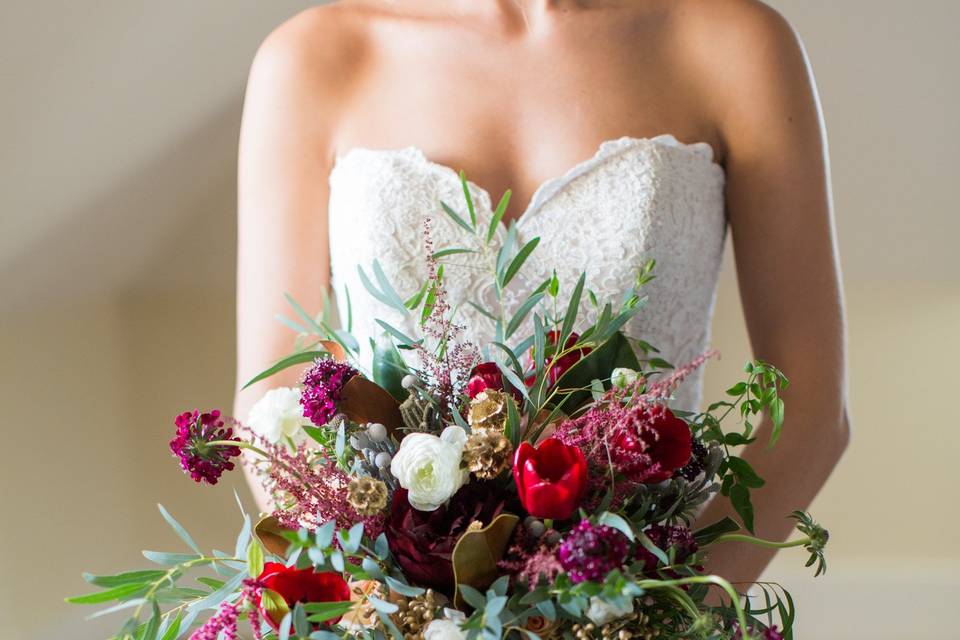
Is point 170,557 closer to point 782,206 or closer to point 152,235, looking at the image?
point 782,206

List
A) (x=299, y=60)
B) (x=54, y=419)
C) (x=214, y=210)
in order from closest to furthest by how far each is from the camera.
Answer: (x=299, y=60)
(x=54, y=419)
(x=214, y=210)

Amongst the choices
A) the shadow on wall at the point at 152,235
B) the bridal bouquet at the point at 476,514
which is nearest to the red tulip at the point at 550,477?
the bridal bouquet at the point at 476,514

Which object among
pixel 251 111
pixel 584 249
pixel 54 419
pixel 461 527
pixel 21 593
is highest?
pixel 251 111

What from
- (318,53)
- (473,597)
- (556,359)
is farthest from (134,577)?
(318,53)

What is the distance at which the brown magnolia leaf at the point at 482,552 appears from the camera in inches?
28.3

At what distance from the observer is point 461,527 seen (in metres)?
0.76

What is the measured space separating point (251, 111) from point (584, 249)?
0.54 metres

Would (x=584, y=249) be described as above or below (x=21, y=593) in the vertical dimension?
above

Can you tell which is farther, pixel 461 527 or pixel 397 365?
pixel 397 365

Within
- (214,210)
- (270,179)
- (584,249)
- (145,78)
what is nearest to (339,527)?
(584,249)

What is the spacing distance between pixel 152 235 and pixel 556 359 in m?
2.21

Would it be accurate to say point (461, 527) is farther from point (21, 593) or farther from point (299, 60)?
point (21, 593)

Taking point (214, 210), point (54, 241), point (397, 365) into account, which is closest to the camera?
point (397, 365)

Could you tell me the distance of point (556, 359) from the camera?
850 millimetres
